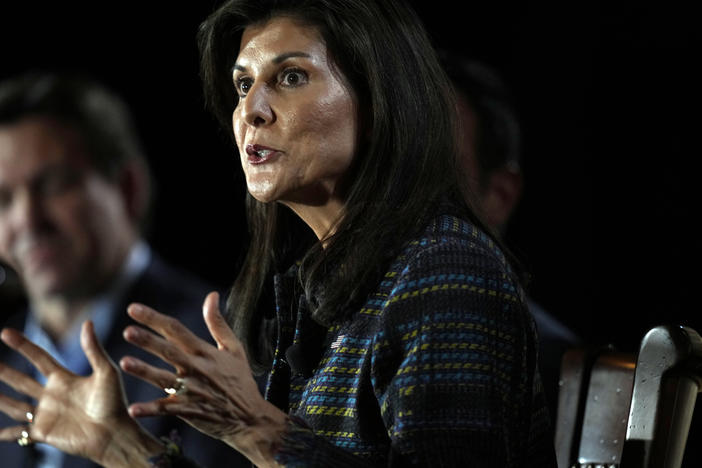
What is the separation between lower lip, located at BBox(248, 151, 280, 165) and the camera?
1.56 m

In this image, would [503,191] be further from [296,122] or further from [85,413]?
[85,413]

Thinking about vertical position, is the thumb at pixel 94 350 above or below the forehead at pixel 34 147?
below

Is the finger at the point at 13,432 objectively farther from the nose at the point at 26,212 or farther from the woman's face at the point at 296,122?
the nose at the point at 26,212

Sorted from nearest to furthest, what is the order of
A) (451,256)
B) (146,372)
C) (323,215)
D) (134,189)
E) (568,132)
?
1. (146,372)
2. (451,256)
3. (323,215)
4. (134,189)
5. (568,132)

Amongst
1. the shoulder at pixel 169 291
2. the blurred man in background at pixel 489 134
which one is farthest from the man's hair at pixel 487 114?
the shoulder at pixel 169 291

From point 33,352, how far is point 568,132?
2099 mm

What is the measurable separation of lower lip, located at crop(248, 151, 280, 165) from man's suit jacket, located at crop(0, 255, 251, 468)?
0.82m

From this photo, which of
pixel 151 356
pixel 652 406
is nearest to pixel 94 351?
pixel 652 406

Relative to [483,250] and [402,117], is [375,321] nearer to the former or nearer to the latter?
[483,250]

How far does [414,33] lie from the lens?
1.64 meters

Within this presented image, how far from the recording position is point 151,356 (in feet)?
8.42

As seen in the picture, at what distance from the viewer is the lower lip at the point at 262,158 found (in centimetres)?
156

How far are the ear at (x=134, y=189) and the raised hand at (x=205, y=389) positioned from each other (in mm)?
1679

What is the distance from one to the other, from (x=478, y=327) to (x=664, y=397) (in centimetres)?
33
